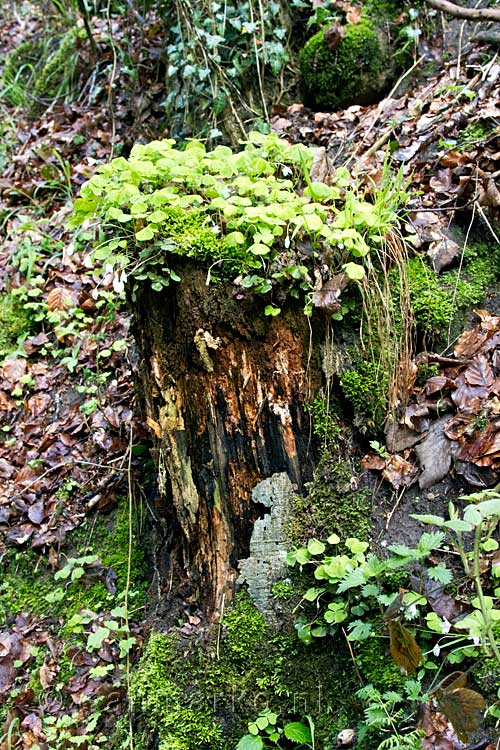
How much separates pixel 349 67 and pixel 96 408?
3209mm

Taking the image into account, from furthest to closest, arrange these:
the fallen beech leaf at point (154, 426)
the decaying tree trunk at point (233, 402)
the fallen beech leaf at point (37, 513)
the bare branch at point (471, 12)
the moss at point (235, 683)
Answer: the fallen beech leaf at point (37, 513) < the bare branch at point (471, 12) < the fallen beech leaf at point (154, 426) < the decaying tree trunk at point (233, 402) < the moss at point (235, 683)

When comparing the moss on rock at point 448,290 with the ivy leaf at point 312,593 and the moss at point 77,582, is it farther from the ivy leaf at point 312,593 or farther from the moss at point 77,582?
the moss at point 77,582

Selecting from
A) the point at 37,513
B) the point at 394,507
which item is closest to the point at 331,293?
the point at 394,507

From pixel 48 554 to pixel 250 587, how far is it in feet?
5.40

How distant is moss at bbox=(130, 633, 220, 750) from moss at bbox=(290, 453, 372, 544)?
81 cm

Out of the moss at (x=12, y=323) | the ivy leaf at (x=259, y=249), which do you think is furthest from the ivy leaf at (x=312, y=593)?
the moss at (x=12, y=323)

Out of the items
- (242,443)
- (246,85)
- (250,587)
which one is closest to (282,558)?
(250,587)

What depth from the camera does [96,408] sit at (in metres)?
4.28

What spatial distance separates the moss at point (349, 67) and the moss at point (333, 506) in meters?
3.37

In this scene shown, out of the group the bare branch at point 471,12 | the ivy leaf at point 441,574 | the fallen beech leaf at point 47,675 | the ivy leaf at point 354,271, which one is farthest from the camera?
the bare branch at point 471,12

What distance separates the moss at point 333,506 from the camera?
2814mm

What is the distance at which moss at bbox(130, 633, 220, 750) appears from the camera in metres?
2.71

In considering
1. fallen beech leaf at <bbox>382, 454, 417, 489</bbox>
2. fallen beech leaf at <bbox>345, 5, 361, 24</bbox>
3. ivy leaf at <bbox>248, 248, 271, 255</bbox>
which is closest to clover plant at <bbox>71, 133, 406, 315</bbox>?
ivy leaf at <bbox>248, 248, 271, 255</bbox>

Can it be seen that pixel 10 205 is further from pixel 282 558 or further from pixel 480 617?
pixel 480 617
